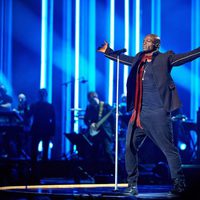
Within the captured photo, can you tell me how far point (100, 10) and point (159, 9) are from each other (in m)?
1.88

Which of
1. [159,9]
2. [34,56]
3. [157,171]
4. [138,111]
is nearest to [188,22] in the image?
[159,9]

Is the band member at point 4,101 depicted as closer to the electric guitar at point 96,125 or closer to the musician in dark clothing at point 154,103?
the electric guitar at point 96,125

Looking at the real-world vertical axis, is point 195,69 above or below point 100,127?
above

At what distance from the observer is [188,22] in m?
17.5

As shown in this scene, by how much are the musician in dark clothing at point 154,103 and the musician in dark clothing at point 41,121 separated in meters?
6.52

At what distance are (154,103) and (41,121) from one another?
6902 millimetres

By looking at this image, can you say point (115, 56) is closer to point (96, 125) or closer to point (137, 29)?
point (96, 125)

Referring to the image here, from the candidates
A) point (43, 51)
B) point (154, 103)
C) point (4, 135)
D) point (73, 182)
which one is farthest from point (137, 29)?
point (154, 103)

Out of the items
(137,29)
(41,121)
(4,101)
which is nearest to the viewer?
(41,121)

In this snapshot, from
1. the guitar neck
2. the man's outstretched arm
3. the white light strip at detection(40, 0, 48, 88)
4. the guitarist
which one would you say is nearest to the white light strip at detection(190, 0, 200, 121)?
the white light strip at detection(40, 0, 48, 88)

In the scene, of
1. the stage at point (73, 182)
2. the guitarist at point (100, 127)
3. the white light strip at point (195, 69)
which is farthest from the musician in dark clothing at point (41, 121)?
the white light strip at point (195, 69)

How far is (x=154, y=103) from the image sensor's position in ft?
23.5

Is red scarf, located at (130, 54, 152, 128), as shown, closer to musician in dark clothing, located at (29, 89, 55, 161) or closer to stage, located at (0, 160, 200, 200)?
stage, located at (0, 160, 200, 200)

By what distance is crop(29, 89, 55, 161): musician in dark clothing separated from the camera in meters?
13.7
